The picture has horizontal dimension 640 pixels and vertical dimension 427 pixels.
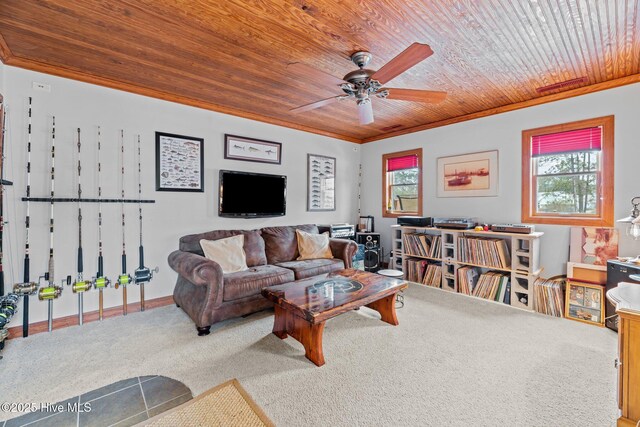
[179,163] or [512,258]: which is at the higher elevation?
[179,163]

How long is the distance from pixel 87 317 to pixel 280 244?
6.99ft

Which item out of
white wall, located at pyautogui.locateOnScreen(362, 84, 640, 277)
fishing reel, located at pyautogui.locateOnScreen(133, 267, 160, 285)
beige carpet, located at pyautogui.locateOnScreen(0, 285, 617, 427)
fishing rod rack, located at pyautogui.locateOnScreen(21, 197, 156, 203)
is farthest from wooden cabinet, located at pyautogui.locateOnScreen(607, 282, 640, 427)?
fishing rod rack, located at pyautogui.locateOnScreen(21, 197, 156, 203)

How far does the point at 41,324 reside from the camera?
258 cm

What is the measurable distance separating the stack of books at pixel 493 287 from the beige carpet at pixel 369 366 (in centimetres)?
48

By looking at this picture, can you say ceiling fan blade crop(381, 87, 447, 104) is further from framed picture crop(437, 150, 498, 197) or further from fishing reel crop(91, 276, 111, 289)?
fishing reel crop(91, 276, 111, 289)

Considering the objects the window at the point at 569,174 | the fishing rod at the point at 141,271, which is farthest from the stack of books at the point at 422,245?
the fishing rod at the point at 141,271

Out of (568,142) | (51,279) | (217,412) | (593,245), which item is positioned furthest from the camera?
(568,142)

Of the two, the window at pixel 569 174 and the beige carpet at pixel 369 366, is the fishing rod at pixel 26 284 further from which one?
the window at pixel 569 174

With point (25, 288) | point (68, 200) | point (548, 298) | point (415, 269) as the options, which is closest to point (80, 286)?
point (25, 288)

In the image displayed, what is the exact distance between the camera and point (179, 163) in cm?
337

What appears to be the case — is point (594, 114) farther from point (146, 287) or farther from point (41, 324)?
point (41, 324)

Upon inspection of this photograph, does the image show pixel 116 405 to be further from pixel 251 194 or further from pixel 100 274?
pixel 251 194

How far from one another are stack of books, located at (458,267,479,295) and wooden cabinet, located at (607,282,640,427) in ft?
7.58

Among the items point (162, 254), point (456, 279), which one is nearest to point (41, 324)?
point (162, 254)
